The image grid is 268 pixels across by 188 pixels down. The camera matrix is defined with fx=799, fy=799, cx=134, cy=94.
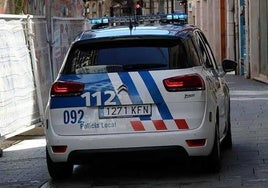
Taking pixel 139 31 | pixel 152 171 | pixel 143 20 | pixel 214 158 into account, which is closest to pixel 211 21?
pixel 143 20

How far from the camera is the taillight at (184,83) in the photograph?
844 cm

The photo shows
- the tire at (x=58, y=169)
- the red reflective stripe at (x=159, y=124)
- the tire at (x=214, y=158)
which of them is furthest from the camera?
the tire at (x=58, y=169)

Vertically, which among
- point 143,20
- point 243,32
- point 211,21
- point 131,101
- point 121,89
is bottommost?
point 211,21

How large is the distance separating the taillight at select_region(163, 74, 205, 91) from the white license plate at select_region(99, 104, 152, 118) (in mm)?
308

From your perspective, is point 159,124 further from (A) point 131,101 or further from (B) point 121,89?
(B) point 121,89

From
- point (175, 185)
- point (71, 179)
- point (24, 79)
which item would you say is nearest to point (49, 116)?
point (71, 179)

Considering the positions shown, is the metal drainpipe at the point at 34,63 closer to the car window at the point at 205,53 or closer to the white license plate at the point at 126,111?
the car window at the point at 205,53

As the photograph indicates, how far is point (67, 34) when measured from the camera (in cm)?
1650

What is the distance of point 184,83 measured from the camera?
27.7 ft

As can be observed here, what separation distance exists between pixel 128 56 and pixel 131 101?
62 centimetres

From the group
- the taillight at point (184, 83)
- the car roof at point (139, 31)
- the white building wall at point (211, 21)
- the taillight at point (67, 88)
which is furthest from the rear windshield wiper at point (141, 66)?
the white building wall at point (211, 21)

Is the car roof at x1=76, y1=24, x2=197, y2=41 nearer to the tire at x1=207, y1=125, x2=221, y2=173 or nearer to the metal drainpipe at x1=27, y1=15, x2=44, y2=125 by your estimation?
the tire at x1=207, y1=125, x2=221, y2=173

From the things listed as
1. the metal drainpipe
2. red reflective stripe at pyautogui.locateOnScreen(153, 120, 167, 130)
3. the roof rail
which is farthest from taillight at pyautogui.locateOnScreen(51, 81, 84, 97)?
the metal drainpipe

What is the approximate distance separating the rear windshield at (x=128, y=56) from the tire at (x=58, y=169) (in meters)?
1.03
